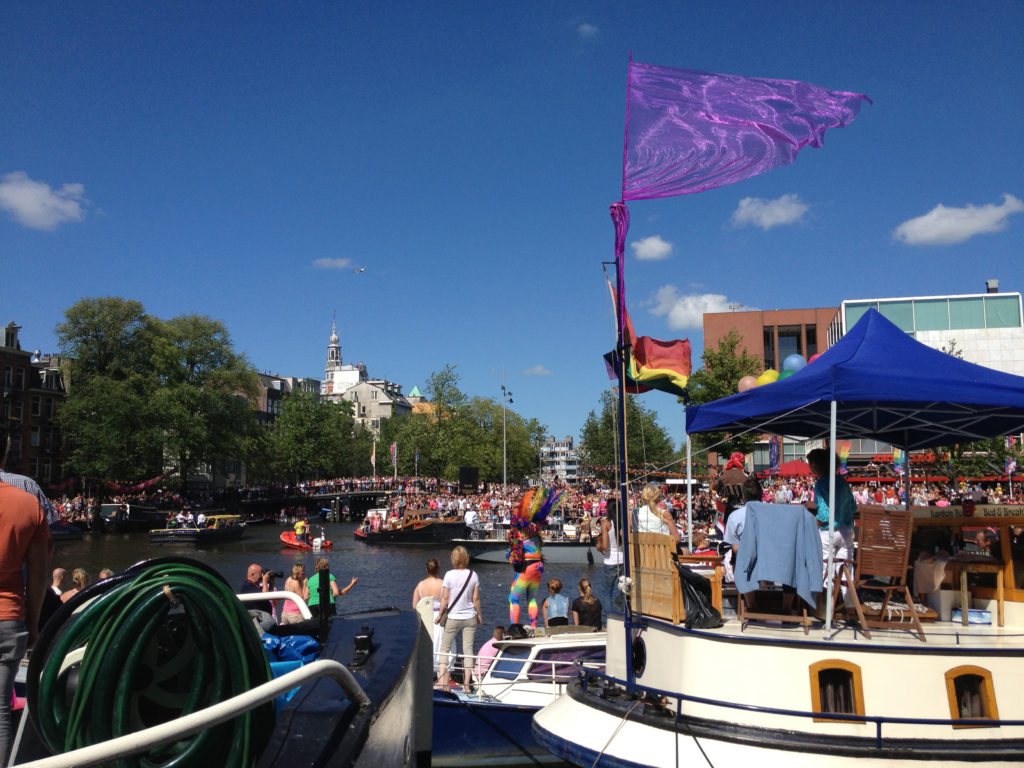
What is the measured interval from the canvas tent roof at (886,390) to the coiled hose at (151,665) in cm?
588

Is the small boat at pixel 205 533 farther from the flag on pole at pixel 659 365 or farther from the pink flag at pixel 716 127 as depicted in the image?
the pink flag at pixel 716 127

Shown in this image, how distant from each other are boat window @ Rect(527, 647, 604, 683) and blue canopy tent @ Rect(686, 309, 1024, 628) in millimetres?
3218

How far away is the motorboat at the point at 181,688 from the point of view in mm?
2619

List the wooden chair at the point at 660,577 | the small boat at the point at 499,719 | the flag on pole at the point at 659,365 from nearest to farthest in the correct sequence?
the wooden chair at the point at 660,577 < the flag on pole at the point at 659,365 < the small boat at the point at 499,719

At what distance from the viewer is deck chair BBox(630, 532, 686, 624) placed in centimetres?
755

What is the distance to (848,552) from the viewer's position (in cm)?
772

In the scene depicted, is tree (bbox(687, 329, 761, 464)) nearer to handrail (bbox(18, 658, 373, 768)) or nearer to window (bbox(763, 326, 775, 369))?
window (bbox(763, 326, 775, 369))

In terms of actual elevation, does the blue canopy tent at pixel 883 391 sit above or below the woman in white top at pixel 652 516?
above

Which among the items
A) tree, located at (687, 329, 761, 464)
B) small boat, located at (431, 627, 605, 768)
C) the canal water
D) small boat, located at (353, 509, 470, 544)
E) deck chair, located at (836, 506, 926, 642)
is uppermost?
tree, located at (687, 329, 761, 464)

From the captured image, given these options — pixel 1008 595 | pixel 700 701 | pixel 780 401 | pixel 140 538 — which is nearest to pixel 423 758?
pixel 700 701

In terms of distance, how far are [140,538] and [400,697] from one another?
2144 inches

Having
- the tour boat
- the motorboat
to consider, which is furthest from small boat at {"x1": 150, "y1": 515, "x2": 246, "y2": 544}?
the motorboat

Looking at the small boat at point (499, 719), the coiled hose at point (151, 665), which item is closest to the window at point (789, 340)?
the small boat at point (499, 719)

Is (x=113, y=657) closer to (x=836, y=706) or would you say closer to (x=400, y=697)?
(x=400, y=697)
